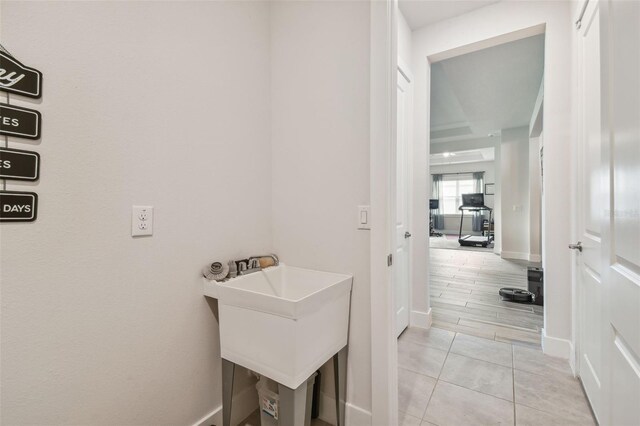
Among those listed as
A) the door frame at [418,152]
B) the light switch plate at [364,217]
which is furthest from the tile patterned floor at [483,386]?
the light switch plate at [364,217]

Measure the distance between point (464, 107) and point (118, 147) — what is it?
505cm

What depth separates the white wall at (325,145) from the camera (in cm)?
143

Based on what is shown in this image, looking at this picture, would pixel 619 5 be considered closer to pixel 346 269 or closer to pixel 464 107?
pixel 346 269

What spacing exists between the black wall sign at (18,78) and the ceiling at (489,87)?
3.50m

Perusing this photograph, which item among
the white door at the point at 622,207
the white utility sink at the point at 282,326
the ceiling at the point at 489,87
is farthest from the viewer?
the ceiling at the point at 489,87

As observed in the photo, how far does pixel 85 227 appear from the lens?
98cm

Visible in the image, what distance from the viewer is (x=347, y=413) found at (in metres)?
1.46

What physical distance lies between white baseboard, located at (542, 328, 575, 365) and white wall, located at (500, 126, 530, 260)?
453 cm

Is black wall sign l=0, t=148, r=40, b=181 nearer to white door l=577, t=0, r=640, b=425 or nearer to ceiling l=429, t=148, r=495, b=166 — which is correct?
white door l=577, t=0, r=640, b=425

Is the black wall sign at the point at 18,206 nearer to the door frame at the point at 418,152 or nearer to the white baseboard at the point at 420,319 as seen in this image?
the door frame at the point at 418,152

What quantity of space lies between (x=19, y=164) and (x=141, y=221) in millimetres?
388

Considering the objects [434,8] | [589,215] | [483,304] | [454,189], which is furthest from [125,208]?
[454,189]

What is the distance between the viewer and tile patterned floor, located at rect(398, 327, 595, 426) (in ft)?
5.14

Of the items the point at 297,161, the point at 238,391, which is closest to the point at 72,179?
the point at 297,161
